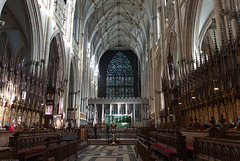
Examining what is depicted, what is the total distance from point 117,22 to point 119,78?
37.0 ft

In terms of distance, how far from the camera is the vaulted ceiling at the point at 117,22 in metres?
25.4

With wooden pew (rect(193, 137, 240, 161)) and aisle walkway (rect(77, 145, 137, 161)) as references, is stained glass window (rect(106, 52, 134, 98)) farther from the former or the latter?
wooden pew (rect(193, 137, 240, 161))

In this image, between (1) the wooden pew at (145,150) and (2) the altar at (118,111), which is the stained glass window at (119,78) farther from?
(1) the wooden pew at (145,150)

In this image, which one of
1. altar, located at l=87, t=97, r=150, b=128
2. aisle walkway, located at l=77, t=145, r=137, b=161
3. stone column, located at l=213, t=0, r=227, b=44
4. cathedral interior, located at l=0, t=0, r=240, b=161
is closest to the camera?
cathedral interior, located at l=0, t=0, r=240, b=161

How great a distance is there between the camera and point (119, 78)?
39.1 metres

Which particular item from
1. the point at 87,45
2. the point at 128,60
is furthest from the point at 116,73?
the point at 87,45

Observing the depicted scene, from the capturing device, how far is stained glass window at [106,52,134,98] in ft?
125

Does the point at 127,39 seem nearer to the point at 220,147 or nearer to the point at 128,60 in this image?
the point at 128,60

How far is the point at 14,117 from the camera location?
9578mm

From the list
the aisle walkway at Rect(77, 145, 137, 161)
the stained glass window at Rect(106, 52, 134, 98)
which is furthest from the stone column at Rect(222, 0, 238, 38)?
the stained glass window at Rect(106, 52, 134, 98)

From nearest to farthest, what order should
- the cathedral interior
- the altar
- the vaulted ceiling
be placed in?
1. the cathedral interior
2. the vaulted ceiling
3. the altar

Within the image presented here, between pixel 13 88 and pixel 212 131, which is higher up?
pixel 13 88

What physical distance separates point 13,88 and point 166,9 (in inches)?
556

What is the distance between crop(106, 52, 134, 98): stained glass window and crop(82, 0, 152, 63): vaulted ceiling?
2980mm
